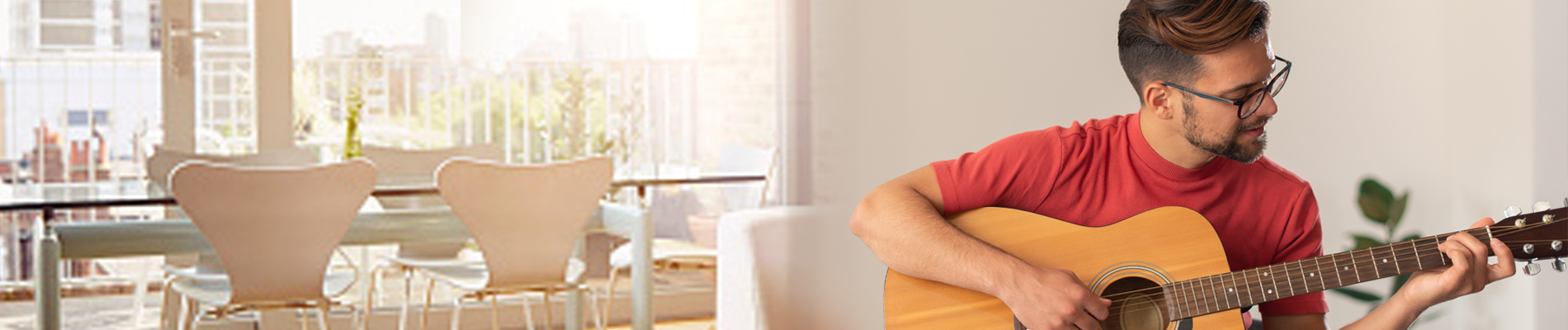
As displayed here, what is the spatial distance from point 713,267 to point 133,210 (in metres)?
1.89

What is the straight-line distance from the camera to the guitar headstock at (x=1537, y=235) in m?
1.47

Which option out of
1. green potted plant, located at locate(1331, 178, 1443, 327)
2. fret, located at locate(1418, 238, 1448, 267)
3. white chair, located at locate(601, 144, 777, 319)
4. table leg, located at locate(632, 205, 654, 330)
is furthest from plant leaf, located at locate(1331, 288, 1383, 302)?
table leg, located at locate(632, 205, 654, 330)

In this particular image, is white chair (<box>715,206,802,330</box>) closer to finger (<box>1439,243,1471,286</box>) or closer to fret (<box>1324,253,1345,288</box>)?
fret (<box>1324,253,1345,288</box>)

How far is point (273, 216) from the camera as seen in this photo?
307 centimetres

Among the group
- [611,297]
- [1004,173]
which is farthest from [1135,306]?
[611,297]

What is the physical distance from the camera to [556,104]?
4.80m

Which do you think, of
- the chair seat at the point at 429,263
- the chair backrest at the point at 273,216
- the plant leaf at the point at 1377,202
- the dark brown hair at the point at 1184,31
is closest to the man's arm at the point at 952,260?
the dark brown hair at the point at 1184,31

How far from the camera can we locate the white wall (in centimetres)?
268

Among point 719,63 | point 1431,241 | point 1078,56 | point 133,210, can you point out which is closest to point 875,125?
point 1078,56

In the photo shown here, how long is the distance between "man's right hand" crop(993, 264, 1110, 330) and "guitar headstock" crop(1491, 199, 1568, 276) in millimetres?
473

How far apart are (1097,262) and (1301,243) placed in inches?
11.2

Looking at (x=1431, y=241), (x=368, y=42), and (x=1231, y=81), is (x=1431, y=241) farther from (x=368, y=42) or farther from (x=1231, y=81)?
(x=368, y=42)

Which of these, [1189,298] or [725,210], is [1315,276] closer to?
[1189,298]

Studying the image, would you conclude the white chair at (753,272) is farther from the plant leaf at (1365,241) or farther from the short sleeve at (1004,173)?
the plant leaf at (1365,241)
